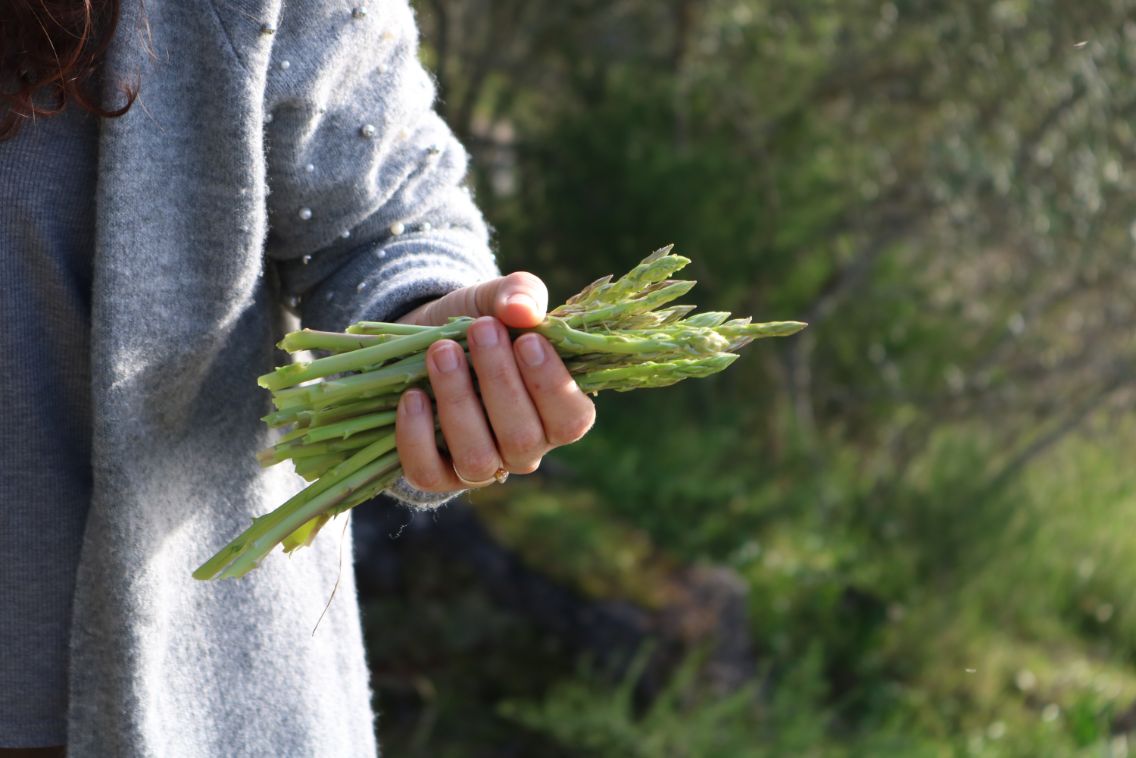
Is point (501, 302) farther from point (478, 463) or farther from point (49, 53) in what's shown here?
point (49, 53)

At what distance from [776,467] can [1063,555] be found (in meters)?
1.44

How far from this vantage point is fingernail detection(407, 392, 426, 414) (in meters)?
1.16

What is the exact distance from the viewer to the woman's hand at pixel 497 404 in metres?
1.12

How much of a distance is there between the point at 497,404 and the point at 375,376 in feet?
0.52

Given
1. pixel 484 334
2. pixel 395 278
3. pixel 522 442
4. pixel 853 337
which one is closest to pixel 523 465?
pixel 522 442

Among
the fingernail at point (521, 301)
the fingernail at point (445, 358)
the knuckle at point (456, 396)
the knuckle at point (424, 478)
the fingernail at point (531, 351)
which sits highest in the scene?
the fingernail at point (521, 301)

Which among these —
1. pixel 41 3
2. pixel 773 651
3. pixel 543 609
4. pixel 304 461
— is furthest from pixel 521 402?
pixel 773 651

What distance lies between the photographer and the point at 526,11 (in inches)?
190

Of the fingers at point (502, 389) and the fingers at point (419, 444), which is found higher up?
the fingers at point (502, 389)

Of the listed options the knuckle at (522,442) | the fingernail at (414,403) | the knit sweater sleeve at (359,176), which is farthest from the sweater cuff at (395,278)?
the knuckle at (522,442)

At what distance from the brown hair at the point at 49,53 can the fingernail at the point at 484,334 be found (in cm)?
43

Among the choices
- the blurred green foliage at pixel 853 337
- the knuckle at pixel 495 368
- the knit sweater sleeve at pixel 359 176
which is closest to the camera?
the knuckle at pixel 495 368

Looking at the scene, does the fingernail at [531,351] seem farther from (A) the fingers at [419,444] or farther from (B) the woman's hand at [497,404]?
(A) the fingers at [419,444]

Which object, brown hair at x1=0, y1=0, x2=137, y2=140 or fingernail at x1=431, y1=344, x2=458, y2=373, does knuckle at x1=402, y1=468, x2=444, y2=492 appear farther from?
brown hair at x1=0, y1=0, x2=137, y2=140
